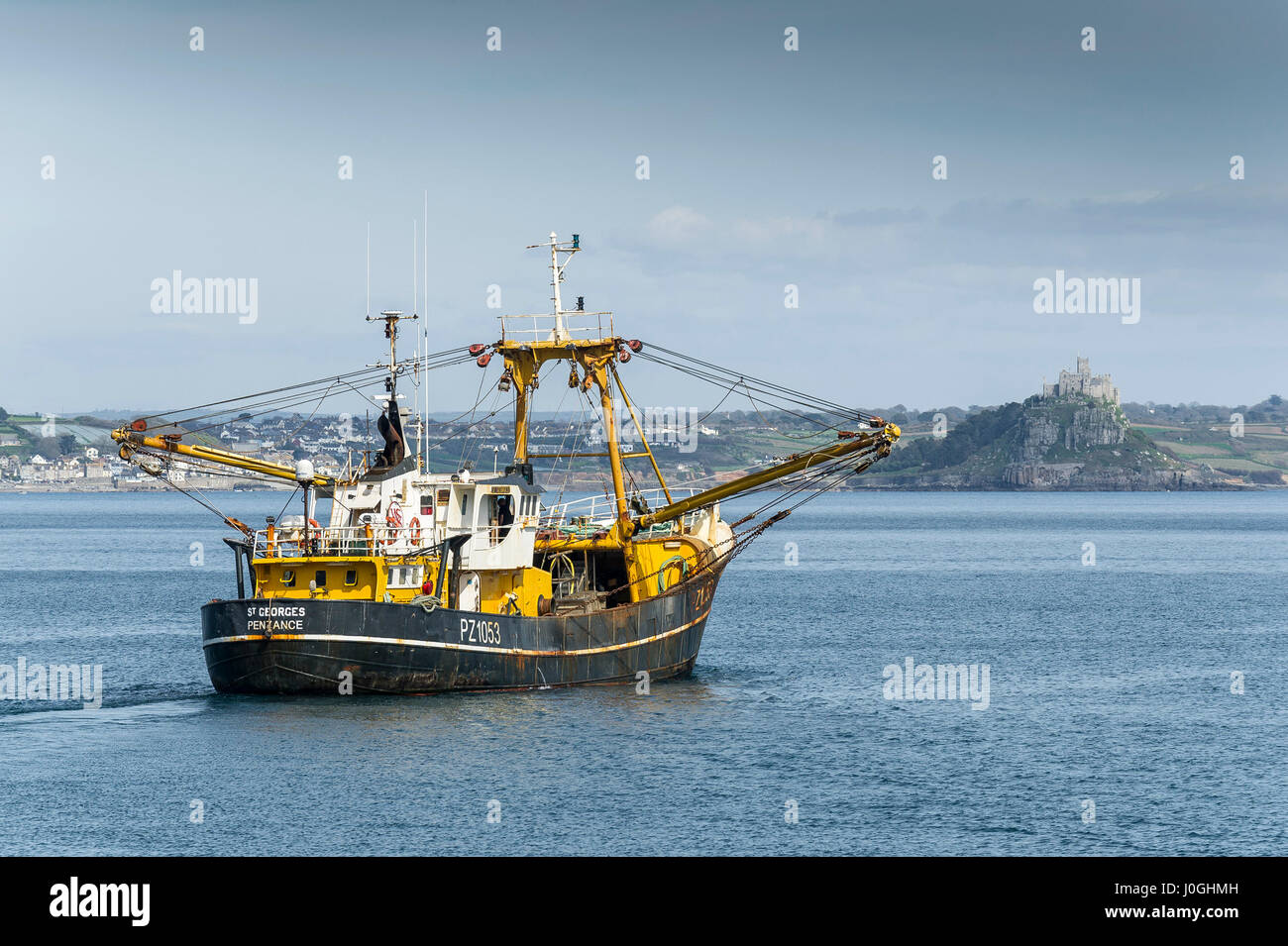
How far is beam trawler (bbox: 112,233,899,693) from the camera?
4134 cm

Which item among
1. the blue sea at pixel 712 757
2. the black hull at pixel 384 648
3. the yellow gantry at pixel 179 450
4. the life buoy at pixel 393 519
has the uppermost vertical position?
the yellow gantry at pixel 179 450

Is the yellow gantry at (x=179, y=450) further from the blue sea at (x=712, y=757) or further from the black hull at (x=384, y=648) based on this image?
the blue sea at (x=712, y=757)

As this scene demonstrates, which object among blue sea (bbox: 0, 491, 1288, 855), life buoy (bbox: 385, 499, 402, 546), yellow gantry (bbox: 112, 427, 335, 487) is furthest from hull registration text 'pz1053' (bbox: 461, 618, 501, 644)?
yellow gantry (bbox: 112, 427, 335, 487)

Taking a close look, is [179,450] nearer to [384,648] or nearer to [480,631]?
[384,648]

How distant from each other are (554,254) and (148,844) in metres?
28.1

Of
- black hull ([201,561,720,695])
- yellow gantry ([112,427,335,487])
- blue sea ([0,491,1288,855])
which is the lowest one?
blue sea ([0,491,1288,855])

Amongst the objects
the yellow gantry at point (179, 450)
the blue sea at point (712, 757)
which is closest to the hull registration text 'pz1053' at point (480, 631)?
the blue sea at point (712, 757)

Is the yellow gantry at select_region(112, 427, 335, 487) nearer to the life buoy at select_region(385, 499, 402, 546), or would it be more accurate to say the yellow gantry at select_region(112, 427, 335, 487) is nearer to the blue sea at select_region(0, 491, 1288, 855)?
the life buoy at select_region(385, 499, 402, 546)

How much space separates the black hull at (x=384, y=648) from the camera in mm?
A: 40625

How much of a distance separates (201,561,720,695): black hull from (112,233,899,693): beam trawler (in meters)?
0.05

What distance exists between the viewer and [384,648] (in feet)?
136

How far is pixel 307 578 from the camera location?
140 ft

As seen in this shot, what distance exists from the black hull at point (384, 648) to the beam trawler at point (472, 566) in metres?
0.05
